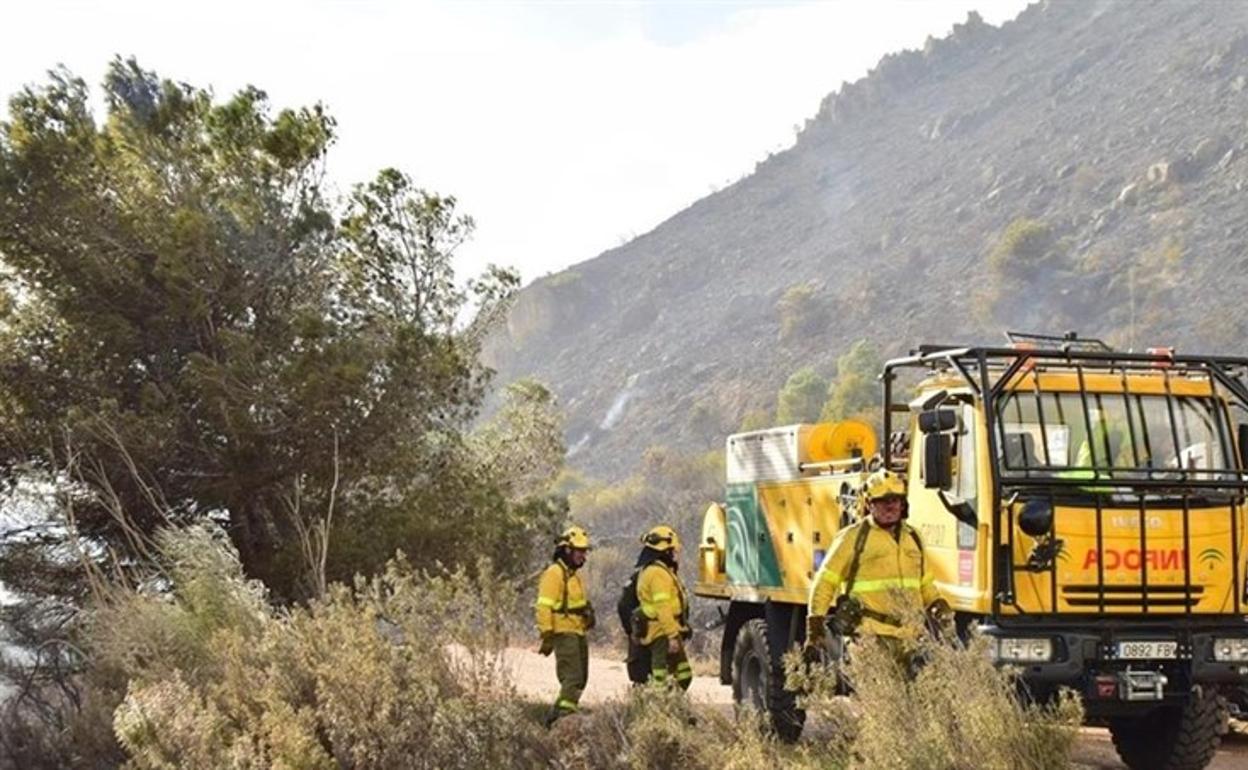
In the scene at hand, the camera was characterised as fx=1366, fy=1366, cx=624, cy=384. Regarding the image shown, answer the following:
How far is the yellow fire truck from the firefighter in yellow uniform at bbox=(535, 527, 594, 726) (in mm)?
2376

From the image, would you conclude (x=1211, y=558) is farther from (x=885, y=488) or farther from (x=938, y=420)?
(x=885, y=488)

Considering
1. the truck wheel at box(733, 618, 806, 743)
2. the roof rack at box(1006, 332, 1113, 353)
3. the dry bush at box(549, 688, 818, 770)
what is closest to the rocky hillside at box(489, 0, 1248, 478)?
the roof rack at box(1006, 332, 1113, 353)

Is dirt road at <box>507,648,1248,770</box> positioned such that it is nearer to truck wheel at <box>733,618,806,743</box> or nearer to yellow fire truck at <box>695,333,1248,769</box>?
truck wheel at <box>733,618,806,743</box>

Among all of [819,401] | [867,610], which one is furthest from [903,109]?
[867,610]

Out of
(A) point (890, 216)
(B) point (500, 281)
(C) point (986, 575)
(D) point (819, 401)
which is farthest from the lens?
(A) point (890, 216)

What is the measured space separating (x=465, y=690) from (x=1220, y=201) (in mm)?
63361

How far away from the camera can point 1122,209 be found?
228ft

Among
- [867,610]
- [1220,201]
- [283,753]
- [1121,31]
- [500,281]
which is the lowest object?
[283,753]

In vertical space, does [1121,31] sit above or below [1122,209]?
above

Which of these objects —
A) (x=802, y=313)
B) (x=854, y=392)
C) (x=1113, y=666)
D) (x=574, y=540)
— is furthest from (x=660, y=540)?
(x=802, y=313)

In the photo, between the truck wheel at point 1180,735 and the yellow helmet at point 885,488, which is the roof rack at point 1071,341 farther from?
the truck wheel at point 1180,735

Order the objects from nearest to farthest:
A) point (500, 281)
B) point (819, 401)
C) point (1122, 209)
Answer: point (500, 281), point (819, 401), point (1122, 209)

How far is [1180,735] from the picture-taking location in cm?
863

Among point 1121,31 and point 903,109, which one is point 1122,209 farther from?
point 903,109
